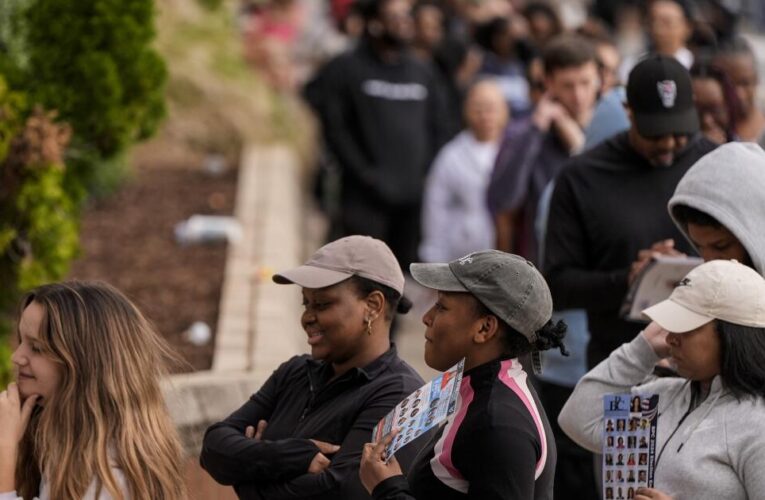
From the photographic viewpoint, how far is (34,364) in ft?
14.6

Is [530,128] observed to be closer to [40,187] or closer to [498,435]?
[40,187]

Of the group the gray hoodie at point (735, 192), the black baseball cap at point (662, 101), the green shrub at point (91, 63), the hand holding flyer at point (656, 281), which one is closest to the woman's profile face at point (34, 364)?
the gray hoodie at point (735, 192)

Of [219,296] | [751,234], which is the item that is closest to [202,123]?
[219,296]

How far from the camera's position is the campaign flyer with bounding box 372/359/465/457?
4.32 m

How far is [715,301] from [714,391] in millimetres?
273

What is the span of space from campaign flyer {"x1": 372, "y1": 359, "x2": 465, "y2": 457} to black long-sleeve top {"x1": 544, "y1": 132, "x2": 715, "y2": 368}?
5.95 ft

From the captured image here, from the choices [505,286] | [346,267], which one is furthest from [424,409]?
[346,267]

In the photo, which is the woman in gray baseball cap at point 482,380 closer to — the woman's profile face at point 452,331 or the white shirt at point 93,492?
the woman's profile face at point 452,331

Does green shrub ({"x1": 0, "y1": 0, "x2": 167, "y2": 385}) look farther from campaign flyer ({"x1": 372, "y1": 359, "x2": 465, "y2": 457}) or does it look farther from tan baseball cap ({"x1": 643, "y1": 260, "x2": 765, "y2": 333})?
tan baseball cap ({"x1": 643, "y1": 260, "x2": 765, "y2": 333})

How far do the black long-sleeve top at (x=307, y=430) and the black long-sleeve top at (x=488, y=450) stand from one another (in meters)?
0.39

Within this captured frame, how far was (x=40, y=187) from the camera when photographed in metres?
7.90

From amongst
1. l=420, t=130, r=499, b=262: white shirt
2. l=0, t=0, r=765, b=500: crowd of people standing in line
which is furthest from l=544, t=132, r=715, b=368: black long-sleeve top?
l=420, t=130, r=499, b=262: white shirt

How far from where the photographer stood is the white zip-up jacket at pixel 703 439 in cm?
450

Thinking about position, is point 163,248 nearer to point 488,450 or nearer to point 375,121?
point 375,121
